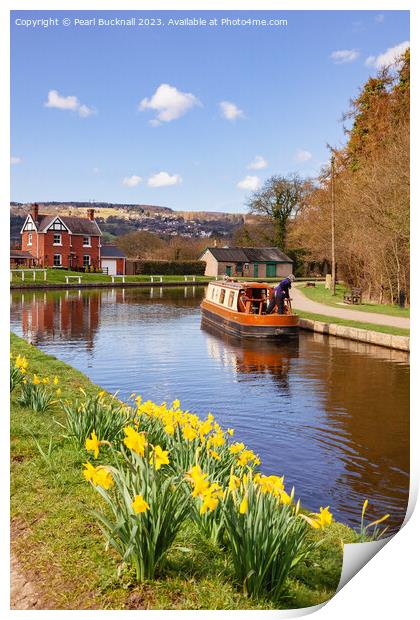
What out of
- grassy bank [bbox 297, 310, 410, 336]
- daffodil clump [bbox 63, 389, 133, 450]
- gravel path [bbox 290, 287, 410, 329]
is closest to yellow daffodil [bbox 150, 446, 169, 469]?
daffodil clump [bbox 63, 389, 133, 450]

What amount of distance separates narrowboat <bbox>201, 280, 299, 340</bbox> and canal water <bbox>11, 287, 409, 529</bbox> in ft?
1.42

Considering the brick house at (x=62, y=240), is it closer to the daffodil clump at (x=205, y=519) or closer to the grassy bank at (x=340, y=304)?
the daffodil clump at (x=205, y=519)

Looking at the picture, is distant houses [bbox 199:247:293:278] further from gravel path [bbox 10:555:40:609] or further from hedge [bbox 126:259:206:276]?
gravel path [bbox 10:555:40:609]

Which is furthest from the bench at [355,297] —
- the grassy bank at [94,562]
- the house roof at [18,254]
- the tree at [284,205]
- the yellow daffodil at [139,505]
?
the yellow daffodil at [139,505]

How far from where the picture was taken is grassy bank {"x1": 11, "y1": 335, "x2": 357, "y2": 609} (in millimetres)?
2996

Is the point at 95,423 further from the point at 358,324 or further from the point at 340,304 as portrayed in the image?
the point at 340,304

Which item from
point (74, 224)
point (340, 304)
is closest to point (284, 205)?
point (340, 304)

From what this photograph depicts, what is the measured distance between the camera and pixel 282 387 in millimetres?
9773

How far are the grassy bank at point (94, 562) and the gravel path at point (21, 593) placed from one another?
0.12ft

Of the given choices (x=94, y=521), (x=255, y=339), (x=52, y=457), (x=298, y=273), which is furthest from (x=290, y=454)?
(x=298, y=273)

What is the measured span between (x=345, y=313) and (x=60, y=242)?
11.1 meters

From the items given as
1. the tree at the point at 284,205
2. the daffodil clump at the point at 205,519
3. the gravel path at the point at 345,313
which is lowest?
A: the daffodil clump at the point at 205,519

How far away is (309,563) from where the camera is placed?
3.49 metres

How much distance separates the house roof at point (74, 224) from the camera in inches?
201
